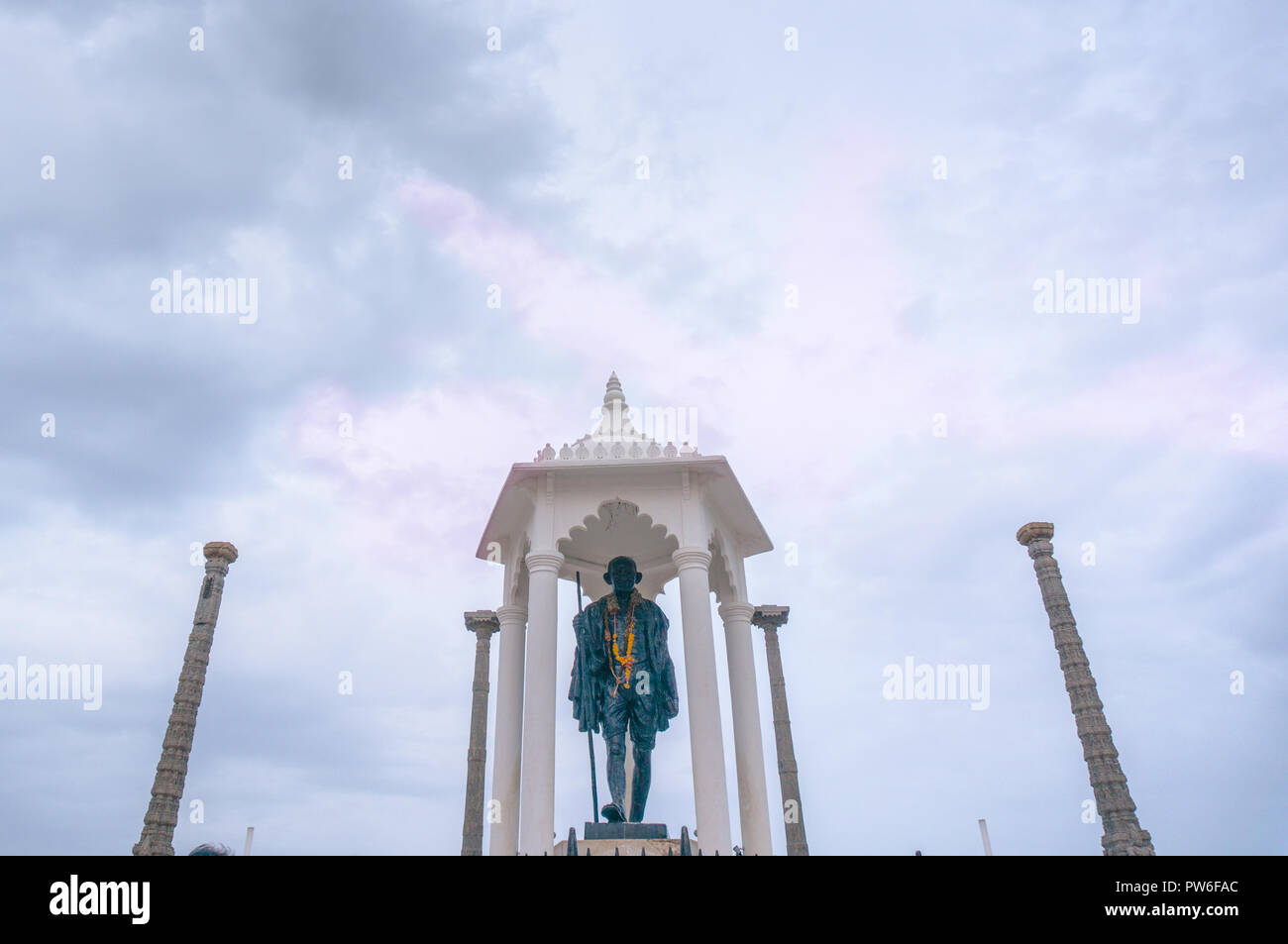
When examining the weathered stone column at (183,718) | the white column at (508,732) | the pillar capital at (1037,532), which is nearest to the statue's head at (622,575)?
the white column at (508,732)

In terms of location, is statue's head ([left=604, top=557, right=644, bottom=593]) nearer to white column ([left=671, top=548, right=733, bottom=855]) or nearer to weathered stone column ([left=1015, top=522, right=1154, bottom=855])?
white column ([left=671, top=548, right=733, bottom=855])

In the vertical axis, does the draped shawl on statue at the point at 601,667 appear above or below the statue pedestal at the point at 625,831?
→ above

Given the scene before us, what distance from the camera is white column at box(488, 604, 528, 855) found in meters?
10.9

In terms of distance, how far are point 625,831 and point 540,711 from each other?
69.0 inches

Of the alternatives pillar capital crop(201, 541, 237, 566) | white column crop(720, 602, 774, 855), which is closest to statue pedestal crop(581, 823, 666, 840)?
white column crop(720, 602, 774, 855)

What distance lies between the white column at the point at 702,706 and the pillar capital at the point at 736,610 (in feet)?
6.07

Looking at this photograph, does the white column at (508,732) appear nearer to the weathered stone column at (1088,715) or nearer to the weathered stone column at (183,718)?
the weathered stone column at (183,718)

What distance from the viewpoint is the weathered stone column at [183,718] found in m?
23.4

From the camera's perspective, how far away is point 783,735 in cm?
2453

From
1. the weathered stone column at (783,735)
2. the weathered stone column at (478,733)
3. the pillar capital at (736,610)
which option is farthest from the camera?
the weathered stone column at (783,735)

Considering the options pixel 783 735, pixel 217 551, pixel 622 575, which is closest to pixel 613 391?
pixel 622 575
